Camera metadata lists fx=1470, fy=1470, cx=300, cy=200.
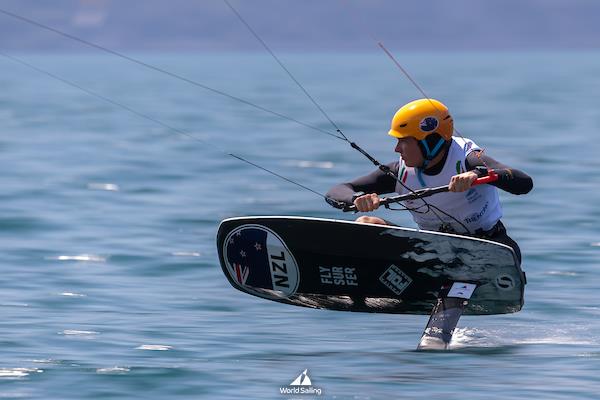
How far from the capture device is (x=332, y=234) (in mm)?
10938

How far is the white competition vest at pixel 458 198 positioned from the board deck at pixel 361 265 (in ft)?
1.63

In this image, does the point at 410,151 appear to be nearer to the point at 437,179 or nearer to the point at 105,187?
the point at 437,179

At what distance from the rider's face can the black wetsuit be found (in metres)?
0.13

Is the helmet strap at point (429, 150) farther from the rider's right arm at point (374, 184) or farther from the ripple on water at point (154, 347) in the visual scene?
the ripple on water at point (154, 347)

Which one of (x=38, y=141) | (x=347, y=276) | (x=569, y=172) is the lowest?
(x=347, y=276)

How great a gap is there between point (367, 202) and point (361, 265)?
0.64 m

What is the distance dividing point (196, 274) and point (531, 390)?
588 centimetres

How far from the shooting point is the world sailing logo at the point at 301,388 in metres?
8.94

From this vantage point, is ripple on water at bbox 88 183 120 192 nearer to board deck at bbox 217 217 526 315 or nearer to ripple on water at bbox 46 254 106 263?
ripple on water at bbox 46 254 106 263

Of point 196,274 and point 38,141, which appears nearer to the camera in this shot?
point 196,274

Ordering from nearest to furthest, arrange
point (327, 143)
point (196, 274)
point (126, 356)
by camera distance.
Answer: point (126, 356) → point (196, 274) → point (327, 143)

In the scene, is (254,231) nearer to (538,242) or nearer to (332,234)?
(332,234)

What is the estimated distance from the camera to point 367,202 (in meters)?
10.6

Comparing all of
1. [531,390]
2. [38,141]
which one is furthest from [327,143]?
[531,390]
